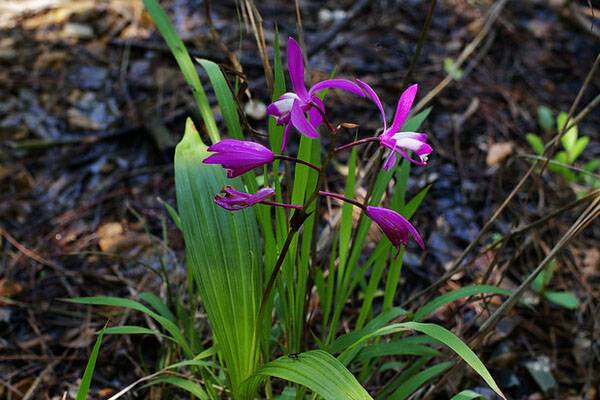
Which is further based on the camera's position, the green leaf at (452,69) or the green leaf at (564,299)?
the green leaf at (452,69)

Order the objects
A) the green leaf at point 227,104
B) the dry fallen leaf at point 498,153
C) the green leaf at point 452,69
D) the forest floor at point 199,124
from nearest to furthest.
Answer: the green leaf at point 227,104
the forest floor at point 199,124
the dry fallen leaf at point 498,153
the green leaf at point 452,69

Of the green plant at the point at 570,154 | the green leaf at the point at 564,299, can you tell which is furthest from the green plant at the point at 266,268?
the green plant at the point at 570,154

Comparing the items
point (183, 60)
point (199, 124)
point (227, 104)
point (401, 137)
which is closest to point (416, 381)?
point (401, 137)

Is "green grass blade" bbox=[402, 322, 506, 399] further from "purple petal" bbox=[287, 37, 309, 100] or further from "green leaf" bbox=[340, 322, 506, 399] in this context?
"purple petal" bbox=[287, 37, 309, 100]

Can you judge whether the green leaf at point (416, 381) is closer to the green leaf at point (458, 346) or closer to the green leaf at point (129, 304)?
the green leaf at point (458, 346)

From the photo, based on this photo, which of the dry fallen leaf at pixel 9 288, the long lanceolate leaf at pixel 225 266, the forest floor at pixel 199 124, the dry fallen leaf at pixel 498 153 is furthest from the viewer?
the dry fallen leaf at pixel 498 153

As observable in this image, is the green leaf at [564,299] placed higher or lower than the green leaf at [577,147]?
lower

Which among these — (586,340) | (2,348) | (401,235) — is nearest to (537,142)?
(586,340)
